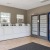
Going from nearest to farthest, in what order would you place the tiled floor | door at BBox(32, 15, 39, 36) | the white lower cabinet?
the tiled floor → the white lower cabinet → door at BBox(32, 15, 39, 36)

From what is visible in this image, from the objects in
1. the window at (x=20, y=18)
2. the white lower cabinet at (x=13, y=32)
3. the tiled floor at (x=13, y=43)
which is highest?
the window at (x=20, y=18)

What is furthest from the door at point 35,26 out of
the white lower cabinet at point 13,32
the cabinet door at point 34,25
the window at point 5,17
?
the window at point 5,17

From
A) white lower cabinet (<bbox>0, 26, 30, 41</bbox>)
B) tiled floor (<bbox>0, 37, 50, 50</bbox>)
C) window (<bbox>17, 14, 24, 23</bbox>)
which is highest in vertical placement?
window (<bbox>17, 14, 24, 23</bbox>)

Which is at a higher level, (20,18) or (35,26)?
Result: (20,18)

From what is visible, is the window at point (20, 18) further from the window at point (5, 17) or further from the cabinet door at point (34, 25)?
the cabinet door at point (34, 25)

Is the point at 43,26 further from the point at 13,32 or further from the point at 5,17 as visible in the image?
the point at 5,17

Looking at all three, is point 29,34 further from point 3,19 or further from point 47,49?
point 47,49

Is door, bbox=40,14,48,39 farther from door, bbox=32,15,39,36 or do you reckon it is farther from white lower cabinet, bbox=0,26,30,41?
white lower cabinet, bbox=0,26,30,41

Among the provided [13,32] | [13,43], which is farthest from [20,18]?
[13,43]

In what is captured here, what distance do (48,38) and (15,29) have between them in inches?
101

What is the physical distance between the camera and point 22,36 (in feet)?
20.6

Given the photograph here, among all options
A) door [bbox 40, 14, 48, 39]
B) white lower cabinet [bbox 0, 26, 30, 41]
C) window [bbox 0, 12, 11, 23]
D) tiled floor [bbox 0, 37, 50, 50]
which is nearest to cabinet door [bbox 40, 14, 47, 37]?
door [bbox 40, 14, 48, 39]

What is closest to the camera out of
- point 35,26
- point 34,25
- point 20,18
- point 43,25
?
point 43,25

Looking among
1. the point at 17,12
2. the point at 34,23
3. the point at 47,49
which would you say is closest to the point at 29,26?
the point at 34,23
